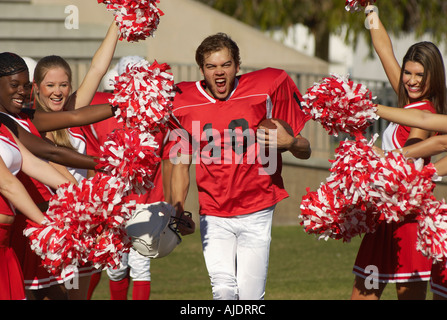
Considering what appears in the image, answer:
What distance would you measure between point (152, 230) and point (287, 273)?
3850mm

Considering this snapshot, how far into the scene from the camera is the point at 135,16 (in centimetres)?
477

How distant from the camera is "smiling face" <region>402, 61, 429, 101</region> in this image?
513 centimetres

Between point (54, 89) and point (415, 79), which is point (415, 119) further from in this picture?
point (54, 89)

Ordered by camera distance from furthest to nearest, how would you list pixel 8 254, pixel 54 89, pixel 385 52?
1. pixel 54 89
2. pixel 385 52
3. pixel 8 254

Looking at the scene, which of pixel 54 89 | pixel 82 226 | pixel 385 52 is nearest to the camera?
pixel 82 226

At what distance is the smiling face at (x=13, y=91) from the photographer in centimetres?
468

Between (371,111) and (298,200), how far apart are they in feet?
24.9

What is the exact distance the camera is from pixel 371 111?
15.2 feet

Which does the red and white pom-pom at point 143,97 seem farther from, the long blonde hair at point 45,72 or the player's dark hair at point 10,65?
the long blonde hair at point 45,72

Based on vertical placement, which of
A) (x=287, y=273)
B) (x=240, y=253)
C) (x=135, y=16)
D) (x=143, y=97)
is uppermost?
(x=135, y=16)

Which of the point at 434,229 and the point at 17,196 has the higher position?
the point at 17,196

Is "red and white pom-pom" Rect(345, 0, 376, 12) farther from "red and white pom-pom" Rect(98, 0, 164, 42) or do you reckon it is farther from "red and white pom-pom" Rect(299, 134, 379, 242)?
"red and white pom-pom" Rect(98, 0, 164, 42)

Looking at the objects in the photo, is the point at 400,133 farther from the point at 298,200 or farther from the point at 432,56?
the point at 298,200

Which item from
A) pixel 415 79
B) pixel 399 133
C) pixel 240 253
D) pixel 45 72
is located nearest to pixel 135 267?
pixel 240 253
